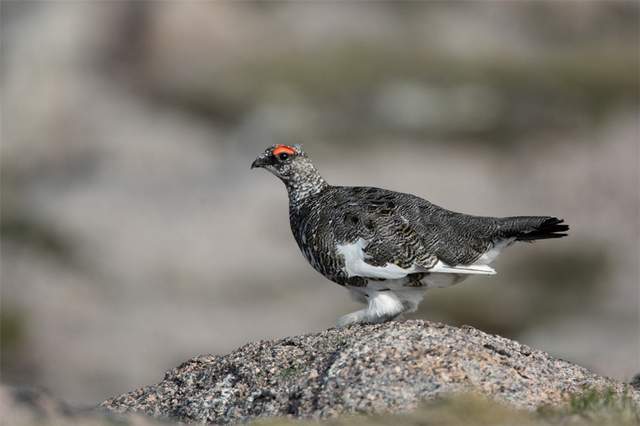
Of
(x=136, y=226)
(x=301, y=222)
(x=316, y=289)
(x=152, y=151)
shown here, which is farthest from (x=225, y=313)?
(x=301, y=222)

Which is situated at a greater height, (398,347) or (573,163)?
(573,163)

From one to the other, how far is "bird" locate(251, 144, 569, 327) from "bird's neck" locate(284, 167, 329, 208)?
544 millimetres

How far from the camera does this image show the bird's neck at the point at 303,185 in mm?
10734

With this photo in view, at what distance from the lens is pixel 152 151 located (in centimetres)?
3338

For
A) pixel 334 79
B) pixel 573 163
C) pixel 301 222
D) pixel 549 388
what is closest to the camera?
pixel 549 388

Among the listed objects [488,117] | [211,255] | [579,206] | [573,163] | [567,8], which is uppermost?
[567,8]

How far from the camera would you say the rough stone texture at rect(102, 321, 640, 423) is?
7.67 metres

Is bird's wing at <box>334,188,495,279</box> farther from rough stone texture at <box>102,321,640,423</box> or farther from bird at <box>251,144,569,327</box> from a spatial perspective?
rough stone texture at <box>102,321,640,423</box>

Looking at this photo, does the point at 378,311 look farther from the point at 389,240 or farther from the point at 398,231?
the point at 398,231

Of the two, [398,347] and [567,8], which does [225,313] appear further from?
[567,8]

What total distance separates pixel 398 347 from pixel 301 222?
2424 mm

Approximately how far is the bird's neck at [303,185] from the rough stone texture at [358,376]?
1.87 meters

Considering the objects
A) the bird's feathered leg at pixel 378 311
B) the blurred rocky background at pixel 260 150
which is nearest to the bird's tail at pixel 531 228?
the bird's feathered leg at pixel 378 311

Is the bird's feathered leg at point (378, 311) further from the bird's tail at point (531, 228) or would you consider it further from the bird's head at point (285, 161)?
the bird's head at point (285, 161)
